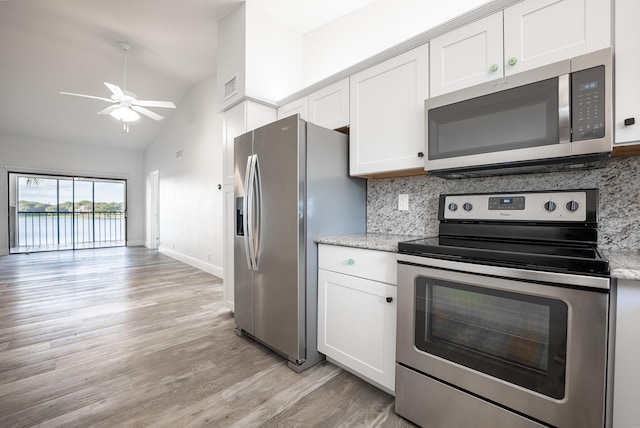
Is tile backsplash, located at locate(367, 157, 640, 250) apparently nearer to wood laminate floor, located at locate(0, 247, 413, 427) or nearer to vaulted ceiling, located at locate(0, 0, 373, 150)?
wood laminate floor, located at locate(0, 247, 413, 427)

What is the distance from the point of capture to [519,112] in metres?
1.40

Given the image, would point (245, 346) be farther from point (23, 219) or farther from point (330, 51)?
point (23, 219)

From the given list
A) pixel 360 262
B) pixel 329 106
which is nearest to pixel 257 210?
pixel 360 262

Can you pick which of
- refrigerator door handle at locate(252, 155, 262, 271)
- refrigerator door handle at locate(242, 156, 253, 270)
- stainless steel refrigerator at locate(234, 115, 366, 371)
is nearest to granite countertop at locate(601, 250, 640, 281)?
stainless steel refrigerator at locate(234, 115, 366, 371)

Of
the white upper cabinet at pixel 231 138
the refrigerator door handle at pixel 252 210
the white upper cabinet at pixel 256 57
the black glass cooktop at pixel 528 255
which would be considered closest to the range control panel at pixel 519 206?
the black glass cooktop at pixel 528 255

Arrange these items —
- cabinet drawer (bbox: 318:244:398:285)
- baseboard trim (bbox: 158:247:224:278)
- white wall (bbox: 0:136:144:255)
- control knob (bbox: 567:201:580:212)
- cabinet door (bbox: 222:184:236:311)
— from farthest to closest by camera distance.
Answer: white wall (bbox: 0:136:144:255)
baseboard trim (bbox: 158:247:224:278)
cabinet door (bbox: 222:184:236:311)
cabinet drawer (bbox: 318:244:398:285)
control knob (bbox: 567:201:580:212)

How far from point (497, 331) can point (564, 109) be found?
102 centimetres

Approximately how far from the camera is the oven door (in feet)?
3.35

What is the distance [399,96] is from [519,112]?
2.37 ft

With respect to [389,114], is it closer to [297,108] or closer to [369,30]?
[297,108]

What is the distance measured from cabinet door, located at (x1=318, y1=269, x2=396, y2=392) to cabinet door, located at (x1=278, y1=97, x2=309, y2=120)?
1440 mm

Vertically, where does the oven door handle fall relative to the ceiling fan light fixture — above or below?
below

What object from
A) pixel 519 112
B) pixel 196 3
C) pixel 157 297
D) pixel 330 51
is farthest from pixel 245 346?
pixel 196 3

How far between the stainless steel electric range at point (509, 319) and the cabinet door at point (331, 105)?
114 cm
